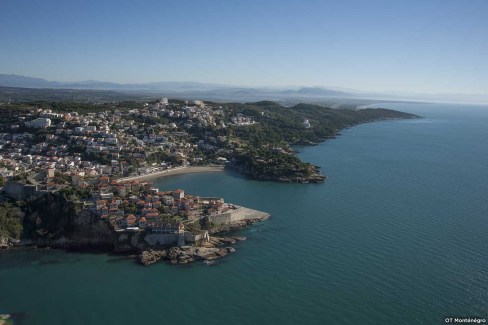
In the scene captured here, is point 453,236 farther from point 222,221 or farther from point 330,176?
point 330,176

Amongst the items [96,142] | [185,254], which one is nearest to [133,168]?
[96,142]

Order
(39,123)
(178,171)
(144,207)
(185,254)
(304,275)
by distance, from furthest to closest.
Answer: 1. (39,123)
2. (178,171)
3. (144,207)
4. (185,254)
5. (304,275)

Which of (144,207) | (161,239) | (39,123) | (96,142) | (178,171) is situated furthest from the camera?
(39,123)

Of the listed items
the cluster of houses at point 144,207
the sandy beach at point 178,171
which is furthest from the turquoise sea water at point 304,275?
the sandy beach at point 178,171

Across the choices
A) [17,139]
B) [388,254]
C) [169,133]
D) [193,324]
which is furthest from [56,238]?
[169,133]

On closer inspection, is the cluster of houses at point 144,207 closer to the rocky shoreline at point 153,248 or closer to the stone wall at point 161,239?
the stone wall at point 161,239

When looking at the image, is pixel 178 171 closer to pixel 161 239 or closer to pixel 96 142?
pixel 96 142

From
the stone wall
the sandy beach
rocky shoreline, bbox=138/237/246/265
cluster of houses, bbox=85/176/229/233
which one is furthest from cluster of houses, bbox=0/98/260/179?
rocky shoreline, bbox=138/237/246/265

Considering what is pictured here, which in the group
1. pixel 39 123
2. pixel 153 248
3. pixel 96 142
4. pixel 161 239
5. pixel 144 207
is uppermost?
pixel 39 123
